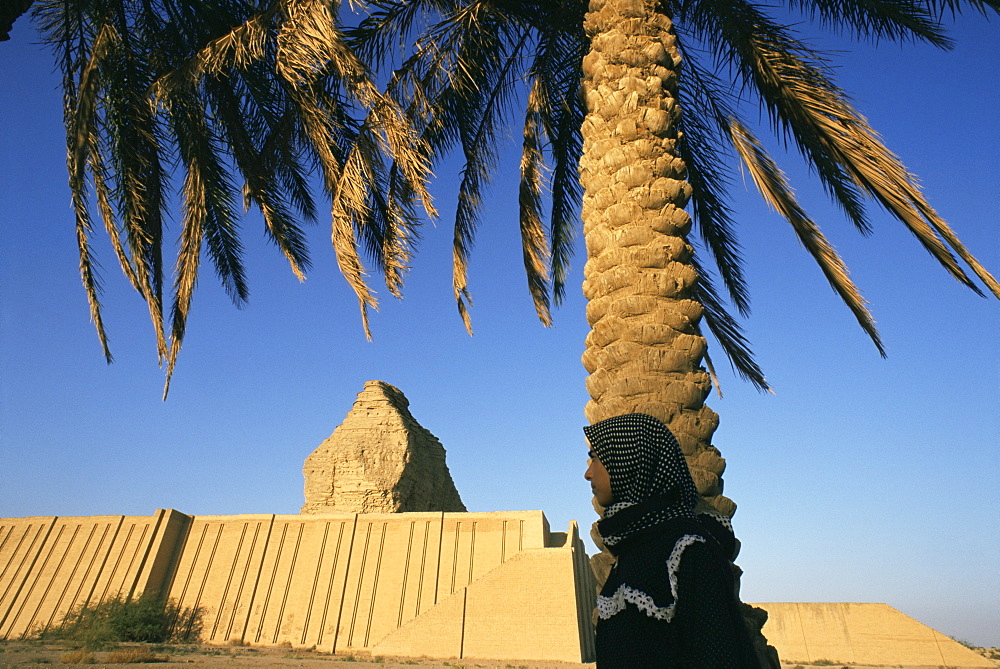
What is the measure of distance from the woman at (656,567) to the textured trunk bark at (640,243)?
2011mm

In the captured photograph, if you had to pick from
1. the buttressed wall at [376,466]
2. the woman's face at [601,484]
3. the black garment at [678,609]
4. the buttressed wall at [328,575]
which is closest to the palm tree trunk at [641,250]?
the woman's face at [601,484]

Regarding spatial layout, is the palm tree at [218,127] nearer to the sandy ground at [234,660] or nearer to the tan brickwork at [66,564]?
the sandy ground at [234,660]

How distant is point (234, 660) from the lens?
456 inches

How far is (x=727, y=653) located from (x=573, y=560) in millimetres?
12488

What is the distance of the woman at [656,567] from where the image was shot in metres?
1.84

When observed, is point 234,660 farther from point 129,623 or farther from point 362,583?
point 129,623

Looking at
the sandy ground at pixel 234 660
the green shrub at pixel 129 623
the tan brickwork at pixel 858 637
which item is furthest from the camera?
the green shrub at pixel 129 623

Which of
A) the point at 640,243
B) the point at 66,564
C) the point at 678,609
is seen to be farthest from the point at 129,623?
the point at 678,609

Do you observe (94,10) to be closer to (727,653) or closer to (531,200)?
(531,200)

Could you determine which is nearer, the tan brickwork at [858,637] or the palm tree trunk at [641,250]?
the palm tree trunk at [641,250]

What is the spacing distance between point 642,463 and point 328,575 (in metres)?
15.0


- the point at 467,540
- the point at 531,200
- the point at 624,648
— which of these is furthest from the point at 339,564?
the point at 624,648

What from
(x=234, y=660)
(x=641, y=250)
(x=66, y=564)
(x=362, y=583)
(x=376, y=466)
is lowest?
(x=234, y=660)

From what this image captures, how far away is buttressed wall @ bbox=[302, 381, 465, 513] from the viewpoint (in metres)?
17.3
